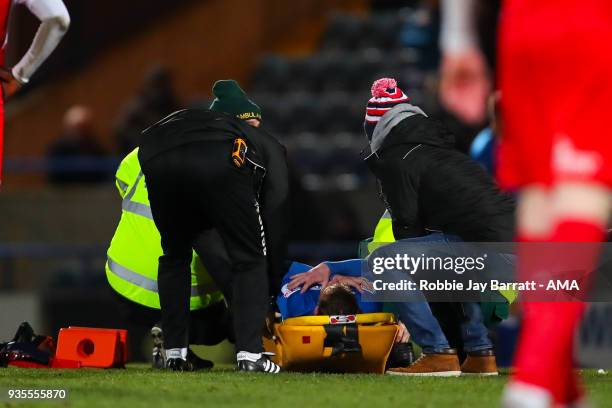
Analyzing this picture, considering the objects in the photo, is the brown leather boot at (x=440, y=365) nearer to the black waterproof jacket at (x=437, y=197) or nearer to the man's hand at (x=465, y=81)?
the black waterproof jacket at (x=437, y=197)

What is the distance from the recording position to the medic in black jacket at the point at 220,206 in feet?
21.0

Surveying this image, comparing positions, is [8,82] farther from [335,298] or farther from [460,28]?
[460,28]

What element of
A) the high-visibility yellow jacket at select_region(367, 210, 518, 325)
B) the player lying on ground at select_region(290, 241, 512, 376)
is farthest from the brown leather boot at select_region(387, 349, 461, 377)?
the high-visibility yellow jacket at select_region(367, 210, 518, 325)

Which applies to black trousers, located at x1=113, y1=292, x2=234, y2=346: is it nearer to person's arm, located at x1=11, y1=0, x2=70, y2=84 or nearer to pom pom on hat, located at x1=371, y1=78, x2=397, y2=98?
pom pom on hat, located at x1=371, y1=78, x2=397, y2=98

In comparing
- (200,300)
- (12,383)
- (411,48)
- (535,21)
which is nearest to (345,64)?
(411,48)

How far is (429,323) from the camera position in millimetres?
6555

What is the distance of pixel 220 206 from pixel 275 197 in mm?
351

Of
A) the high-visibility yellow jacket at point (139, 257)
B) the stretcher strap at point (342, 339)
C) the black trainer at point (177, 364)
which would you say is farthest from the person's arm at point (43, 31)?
the stretcher strap at point (342, 339)

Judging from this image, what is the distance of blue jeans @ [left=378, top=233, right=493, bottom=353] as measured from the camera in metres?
6.52

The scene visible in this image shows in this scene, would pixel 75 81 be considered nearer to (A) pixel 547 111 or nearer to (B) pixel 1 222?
(B) pixel 1 222

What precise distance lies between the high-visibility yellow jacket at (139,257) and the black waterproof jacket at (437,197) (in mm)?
1142

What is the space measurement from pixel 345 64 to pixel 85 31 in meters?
3.19

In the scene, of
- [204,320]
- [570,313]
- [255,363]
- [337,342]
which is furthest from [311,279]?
[570,313]

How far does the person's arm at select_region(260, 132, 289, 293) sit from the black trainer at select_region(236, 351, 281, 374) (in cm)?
56
